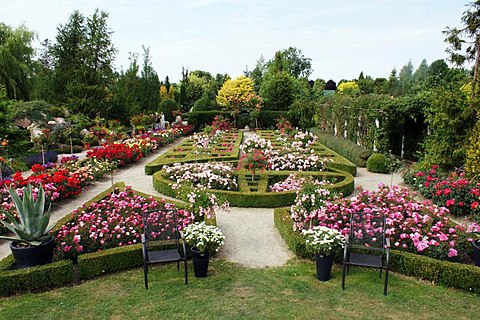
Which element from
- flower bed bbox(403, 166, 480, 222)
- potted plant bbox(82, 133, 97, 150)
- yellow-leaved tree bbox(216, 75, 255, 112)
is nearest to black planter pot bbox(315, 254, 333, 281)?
flower bed bbox(403, 166, 480, 222)

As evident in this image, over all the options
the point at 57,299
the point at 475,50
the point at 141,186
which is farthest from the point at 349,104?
the point at 57,299

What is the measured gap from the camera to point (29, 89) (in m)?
21.7

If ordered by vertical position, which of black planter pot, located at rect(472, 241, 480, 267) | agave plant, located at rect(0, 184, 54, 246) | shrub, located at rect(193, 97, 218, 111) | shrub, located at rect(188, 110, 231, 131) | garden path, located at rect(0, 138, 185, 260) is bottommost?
garden path, located at rect(0, 138, 185, 260)

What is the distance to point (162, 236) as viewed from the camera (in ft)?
16.9

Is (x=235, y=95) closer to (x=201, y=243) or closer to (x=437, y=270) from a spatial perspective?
(x=201, y=243)

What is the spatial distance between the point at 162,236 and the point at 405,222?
148 inches

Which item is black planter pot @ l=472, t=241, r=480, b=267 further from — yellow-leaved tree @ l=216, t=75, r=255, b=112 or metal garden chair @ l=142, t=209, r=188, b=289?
yellow-leaved tree @ l=216, t=75, r=255, b=112

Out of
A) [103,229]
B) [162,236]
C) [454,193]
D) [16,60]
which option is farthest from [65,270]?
[16,60]

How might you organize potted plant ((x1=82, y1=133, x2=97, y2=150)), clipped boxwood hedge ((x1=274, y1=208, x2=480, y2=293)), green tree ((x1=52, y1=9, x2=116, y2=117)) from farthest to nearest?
green tree ((x1=52, y1=9, x2=116, y2=117))
potted plant ((x1=82, y1=133, x2=97, y2=150))
clipped boxwood hedge ((x1=274, y1=208, x2=480, y2=293))

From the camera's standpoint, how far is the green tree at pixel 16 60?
2023 centimetres

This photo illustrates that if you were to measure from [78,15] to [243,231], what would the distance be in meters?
25.2

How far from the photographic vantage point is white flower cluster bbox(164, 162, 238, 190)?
928 centimetres

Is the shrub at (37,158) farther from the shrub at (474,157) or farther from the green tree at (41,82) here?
the shrub at (474,157)

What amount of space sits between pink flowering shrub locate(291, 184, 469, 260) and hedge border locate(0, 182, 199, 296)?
2.70 m
